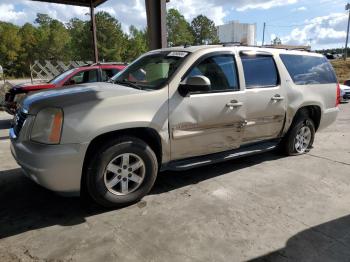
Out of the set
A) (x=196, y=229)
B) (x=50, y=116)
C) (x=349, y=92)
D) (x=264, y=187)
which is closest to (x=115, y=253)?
(x=196, y=229)

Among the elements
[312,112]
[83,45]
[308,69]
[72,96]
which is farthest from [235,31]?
[83,45]

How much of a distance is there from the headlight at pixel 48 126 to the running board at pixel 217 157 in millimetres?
1398

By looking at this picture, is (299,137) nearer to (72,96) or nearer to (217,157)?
(217,157)

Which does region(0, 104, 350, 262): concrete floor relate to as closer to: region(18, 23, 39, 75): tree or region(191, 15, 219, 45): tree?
region(18, 23, 39, 75): tree

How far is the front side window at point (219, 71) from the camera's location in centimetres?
433

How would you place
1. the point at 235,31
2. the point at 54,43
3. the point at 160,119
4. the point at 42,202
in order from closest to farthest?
1. the point at 160,119
2. the point at 42,202
3. the point at 235,31
4. the point at 54,43

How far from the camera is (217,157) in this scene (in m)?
4.57

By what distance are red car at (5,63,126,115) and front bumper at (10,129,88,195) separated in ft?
18.2

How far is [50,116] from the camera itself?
3389 mm

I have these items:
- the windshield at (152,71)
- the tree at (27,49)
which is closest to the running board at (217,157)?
the windshield at (152,71)

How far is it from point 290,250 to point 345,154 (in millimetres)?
3649

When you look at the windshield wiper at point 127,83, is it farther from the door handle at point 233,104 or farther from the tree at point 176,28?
the tree at point 176,28

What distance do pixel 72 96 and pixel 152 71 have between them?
135 cm

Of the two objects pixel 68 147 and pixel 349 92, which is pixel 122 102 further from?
pixel 349 92
